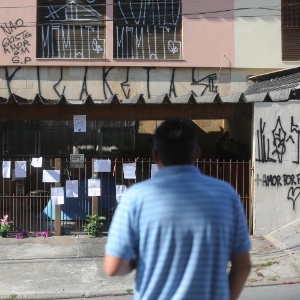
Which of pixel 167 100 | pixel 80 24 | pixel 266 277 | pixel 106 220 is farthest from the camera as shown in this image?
pixel 80 24

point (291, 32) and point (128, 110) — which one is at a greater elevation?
point (291, 32)

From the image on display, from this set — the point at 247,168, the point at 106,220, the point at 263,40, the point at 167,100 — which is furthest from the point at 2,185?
the point at 263,40

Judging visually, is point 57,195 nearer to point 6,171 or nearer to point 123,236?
point 6,171

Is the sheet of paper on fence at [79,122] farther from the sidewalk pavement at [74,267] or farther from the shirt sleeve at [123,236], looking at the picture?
the shirt sleeve at [123,236]

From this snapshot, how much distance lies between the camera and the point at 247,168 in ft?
35.1

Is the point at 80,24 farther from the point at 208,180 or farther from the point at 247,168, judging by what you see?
the point at 208,180

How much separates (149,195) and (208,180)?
31 centimetres

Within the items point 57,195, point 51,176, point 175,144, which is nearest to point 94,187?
point 57,195

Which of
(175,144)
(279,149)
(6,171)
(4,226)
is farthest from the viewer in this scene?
(279,149)

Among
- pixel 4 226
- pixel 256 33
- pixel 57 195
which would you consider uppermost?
pixel 256 33

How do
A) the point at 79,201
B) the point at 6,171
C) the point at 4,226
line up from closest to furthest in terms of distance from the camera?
the point at 4,226 → the point at 6,171 → the point at 79,201

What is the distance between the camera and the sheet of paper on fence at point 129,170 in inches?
406

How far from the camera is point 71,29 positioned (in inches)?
523

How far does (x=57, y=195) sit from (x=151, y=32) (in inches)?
210
